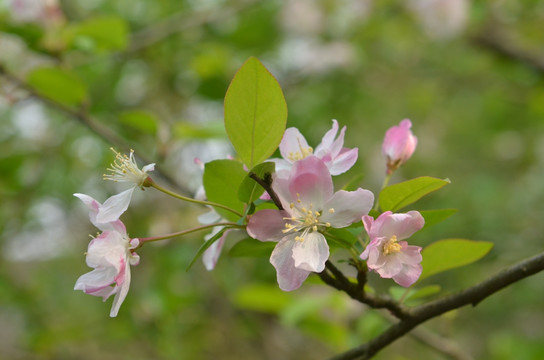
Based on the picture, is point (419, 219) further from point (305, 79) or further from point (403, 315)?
point (305, 79)

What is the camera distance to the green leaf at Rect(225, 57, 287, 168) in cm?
54

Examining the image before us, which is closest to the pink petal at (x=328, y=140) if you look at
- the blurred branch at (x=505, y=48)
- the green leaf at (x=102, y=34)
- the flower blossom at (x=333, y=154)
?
the flower blossom at (x=333, y=154)

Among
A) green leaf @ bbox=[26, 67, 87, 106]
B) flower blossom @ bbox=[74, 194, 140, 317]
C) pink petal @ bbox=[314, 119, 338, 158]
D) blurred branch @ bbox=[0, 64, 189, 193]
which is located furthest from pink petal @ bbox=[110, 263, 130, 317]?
green leaf @ bbox=[26, 67, 87, 106]

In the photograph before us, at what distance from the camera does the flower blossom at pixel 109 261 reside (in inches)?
21.4

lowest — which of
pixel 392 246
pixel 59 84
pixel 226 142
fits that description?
pixel 226 142

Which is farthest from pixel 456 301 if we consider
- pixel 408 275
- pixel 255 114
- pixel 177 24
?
pixel 177 24

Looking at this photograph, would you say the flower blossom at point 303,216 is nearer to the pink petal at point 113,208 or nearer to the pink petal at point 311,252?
the pink petal at point 311,252

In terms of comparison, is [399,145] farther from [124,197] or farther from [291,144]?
[124,197]

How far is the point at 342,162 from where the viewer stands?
59 cm

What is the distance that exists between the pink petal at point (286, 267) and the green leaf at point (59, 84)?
2.98 feet

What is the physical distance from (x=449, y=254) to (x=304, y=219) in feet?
0.74

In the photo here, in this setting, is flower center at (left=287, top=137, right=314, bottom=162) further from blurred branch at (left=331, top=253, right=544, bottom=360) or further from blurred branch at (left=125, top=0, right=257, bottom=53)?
blurred branch at (left=125, top=0, right=257, bottom=53)

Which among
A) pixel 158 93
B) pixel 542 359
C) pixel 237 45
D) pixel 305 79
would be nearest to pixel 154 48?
pixel 158 93

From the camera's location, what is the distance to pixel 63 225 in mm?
2883
